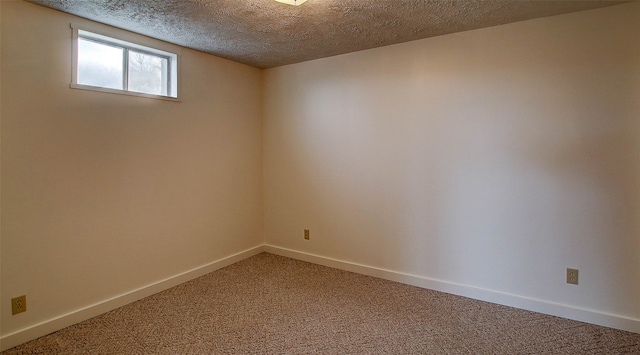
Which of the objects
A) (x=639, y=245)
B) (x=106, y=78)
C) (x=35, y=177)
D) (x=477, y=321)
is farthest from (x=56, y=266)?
(x=639, y=245)

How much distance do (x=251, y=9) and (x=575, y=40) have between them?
2437mm

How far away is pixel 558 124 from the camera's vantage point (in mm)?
2580

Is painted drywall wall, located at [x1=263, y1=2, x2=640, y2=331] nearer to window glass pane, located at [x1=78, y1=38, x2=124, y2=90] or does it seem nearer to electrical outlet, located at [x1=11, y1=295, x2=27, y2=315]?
window glass pane, located at [x1=78, y1=38, x2=124, y2=90]

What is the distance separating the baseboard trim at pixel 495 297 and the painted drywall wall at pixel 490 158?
17 millimetres

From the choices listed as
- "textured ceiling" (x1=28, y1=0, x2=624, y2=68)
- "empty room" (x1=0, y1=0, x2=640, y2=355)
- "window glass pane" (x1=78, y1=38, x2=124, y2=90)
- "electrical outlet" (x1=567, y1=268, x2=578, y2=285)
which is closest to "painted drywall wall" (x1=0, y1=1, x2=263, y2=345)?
"empty room" (x1=0, y1=0, x2=640, y2=355)

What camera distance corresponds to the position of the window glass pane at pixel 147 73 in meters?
2.94

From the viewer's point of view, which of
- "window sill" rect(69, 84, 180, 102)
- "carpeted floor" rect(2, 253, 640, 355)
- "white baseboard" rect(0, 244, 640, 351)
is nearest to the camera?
"carpeted floor" rect(2, 253, 640, 355)

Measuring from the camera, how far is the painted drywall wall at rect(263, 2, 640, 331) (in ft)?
7.92

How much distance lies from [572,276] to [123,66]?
13.4 ft

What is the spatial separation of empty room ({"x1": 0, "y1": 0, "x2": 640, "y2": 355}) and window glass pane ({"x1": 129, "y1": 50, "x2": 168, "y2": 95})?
0.07 feet

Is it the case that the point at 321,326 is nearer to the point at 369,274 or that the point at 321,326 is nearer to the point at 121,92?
the point at 369,274

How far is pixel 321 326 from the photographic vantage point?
2500 millimetres

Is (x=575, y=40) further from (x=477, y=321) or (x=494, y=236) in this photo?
(x=477, y=321)

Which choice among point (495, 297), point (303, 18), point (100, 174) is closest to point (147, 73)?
point (100, 174)
